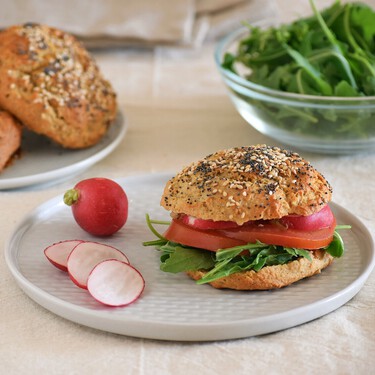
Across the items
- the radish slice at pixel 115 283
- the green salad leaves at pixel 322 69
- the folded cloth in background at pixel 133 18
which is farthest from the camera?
the folded cloth in background at pixel 133 18

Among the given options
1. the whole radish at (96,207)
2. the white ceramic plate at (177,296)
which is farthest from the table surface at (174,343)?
the whole radish at (96,207)

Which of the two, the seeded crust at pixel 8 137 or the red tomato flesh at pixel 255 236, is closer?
the red tomato flesh at pixel 255 236

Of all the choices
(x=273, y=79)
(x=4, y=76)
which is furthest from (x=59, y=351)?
(x=273, y=79)

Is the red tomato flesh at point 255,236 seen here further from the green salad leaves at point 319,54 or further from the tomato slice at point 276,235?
the green salad leaves at point 319,54

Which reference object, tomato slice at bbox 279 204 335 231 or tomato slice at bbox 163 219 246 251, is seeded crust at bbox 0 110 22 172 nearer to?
tomato slice at bbox 163 219 246 251

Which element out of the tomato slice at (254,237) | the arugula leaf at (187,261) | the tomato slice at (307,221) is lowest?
the arugula leaf at (187,261)

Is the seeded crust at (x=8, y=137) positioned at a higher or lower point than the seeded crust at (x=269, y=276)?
lower
